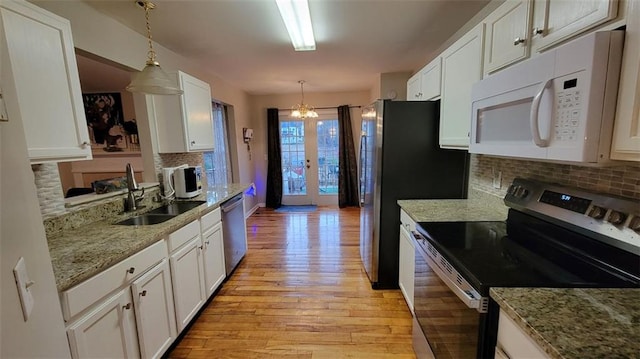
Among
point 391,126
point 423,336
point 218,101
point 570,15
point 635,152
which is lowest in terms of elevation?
point 423,336

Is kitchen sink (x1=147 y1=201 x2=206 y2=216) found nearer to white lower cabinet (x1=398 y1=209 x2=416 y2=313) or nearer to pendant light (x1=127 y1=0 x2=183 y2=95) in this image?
pendant light (x1=127 y1=0 x2=183 y2=95)

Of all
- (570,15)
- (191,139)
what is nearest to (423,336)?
(570,15)

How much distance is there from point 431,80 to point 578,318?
2.03 m


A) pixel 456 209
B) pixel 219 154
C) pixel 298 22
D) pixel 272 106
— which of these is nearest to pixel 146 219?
pixel 298 22

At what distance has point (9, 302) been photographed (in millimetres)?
642

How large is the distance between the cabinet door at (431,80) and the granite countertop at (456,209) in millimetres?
917

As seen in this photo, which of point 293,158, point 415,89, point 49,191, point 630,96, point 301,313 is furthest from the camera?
point 293,158

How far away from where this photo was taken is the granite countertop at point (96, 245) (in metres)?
1.15

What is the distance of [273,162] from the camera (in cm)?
568

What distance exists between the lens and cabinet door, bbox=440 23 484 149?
64.7 inches

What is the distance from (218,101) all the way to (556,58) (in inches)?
162

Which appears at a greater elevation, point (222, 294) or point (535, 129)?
point (535, 129)

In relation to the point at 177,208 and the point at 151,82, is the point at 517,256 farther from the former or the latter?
the point at 177,208

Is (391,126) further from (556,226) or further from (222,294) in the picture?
(222,294)
